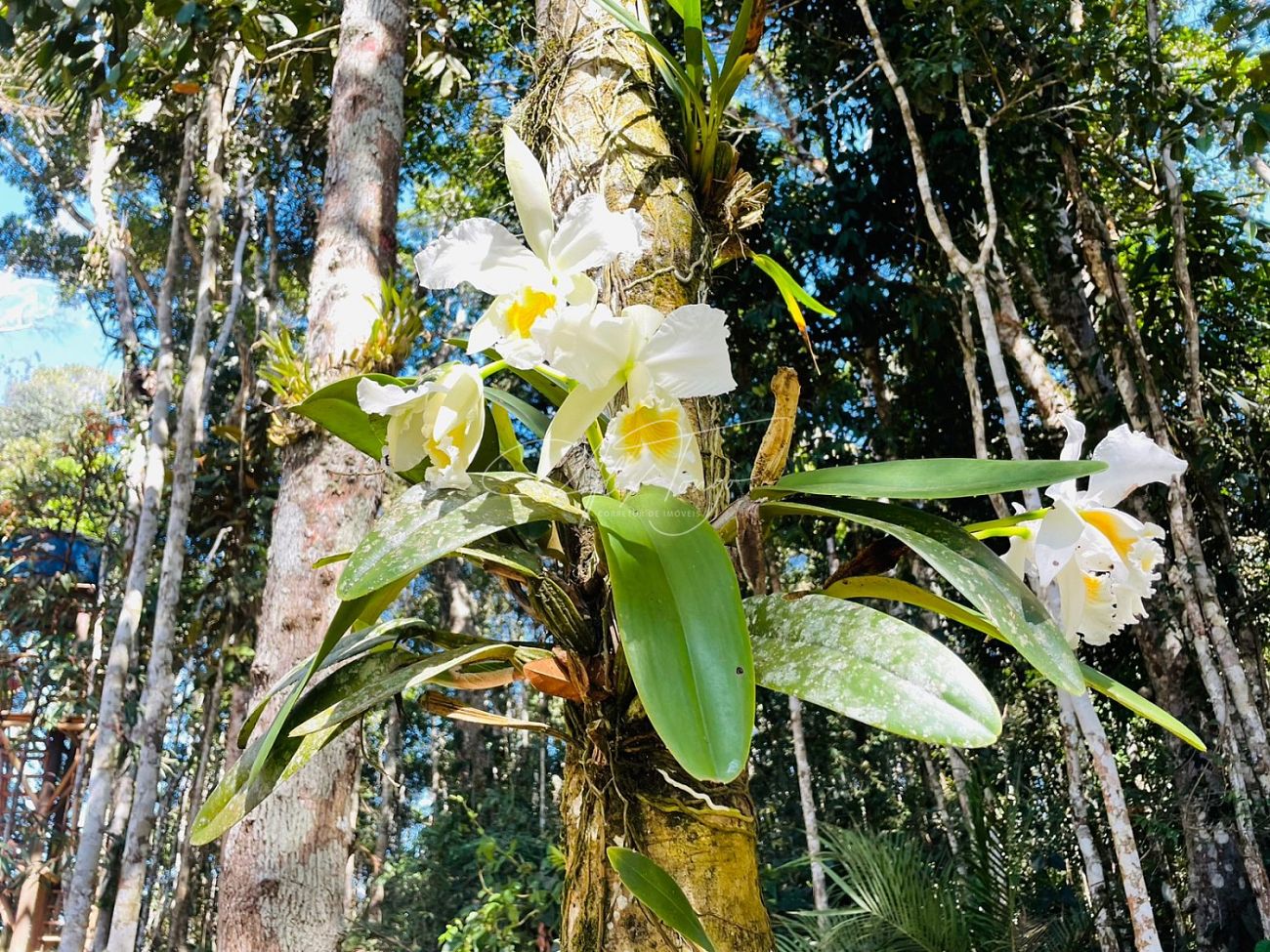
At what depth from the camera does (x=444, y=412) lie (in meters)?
0.61

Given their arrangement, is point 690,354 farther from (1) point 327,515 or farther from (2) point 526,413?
(1) point 327,515

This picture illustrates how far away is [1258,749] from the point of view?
2.99m

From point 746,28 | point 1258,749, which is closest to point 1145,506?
point 1258,749

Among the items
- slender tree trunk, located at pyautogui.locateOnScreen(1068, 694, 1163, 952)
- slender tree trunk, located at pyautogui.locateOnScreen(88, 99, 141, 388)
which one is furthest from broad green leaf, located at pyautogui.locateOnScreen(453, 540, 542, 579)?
slender tree trunk, located at pyautogui.locateOnScreen(88, 99, 141, 388)

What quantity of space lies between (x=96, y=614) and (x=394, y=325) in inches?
190

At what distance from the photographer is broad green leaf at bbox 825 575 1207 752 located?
620 millimetres

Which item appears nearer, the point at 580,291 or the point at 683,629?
the point at 683,629

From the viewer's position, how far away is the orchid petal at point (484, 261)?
25.1 inches

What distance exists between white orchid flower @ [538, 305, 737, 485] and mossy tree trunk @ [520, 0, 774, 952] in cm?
12

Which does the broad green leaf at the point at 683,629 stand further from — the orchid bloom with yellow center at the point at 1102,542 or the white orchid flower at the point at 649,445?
the orchid bloom with yellow center at the point at 1102,542

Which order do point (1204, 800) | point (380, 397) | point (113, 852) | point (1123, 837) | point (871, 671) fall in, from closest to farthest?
point (871, 671) < point (380, 397) < point (1123, 837) < point (1204, 800) < point (113, 852)

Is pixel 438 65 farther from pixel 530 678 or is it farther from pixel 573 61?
pixel 530 678

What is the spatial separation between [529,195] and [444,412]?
0.59 ft

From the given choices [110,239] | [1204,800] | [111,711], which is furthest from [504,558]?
[110,239]
